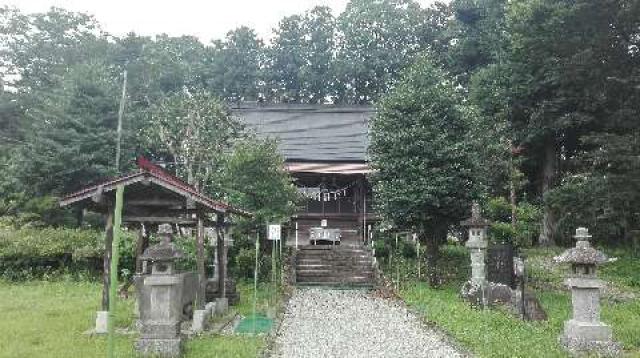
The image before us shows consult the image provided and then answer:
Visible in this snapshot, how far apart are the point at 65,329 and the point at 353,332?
530cm

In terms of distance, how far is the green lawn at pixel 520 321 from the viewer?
8.94 metres

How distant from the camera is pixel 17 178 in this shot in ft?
80.9

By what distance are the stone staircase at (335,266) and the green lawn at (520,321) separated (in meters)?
1.07

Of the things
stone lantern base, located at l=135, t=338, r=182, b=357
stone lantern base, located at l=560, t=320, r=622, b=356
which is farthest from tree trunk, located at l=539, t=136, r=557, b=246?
stone lantern base, located at l=135, t=338, r=182, b=357

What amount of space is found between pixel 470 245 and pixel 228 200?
7.90 metres

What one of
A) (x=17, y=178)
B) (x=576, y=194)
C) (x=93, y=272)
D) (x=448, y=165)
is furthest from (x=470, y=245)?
(x=17, y=178)

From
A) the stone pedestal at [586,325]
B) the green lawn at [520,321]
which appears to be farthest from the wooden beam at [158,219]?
the stone pedestal at [586,325]

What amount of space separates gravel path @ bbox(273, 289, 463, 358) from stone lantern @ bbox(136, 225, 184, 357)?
1.67m

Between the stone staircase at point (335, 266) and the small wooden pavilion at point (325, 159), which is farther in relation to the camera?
the small wooden pavilion at point (325, 159)

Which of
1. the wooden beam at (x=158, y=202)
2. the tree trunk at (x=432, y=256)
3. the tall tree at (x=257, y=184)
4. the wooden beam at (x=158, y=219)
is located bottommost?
the tree trunk at (x=432, y=256)

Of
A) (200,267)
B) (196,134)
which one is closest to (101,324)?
(200,267)

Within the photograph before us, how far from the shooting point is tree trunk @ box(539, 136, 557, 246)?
24.0 m

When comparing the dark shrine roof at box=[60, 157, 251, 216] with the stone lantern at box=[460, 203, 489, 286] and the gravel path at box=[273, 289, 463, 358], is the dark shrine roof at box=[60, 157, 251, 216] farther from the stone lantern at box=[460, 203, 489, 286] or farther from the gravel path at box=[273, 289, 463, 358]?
the stone lantern at box=[460, 203, 489, 286]

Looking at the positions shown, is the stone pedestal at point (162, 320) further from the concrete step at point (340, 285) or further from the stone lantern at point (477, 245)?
the concrete step at point (340, 285)
